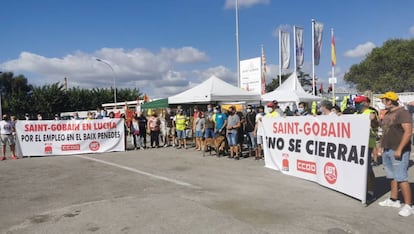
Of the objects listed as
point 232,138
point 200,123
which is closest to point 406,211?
point 232,138

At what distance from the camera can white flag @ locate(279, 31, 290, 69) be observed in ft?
96.1

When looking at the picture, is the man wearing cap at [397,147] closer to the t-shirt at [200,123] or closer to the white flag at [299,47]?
the t-shirt at [200,123]

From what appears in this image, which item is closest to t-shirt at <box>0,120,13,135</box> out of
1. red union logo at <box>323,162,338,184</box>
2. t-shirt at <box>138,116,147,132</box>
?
t-shirt at <box>138,116,147,132</box>

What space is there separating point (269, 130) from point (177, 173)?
9.10ft

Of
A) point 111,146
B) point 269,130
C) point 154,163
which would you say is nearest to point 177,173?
point 154,163

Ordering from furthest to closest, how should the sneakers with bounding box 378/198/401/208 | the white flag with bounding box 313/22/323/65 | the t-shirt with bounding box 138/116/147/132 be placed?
the white flag with bounding box 313/22/323/65 < the t-shirt with bounding box 138/116/147/132 < the sneakers with bounding box 378/198/401/208

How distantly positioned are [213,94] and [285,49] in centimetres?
1674

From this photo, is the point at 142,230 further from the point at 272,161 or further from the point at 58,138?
the point at 58,138

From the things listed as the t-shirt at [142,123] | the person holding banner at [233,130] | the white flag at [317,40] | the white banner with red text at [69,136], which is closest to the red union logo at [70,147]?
the white banner with red text at [69,136]

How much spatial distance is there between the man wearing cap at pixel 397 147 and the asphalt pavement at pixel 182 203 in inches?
10.6

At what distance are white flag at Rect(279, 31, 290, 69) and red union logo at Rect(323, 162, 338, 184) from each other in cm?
2354

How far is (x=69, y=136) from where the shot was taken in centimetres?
1398

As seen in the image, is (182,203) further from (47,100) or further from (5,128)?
(47,100)

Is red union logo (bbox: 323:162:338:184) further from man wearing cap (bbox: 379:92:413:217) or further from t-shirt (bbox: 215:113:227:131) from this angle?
t-shirt (bbox: 215:113:227:131)
